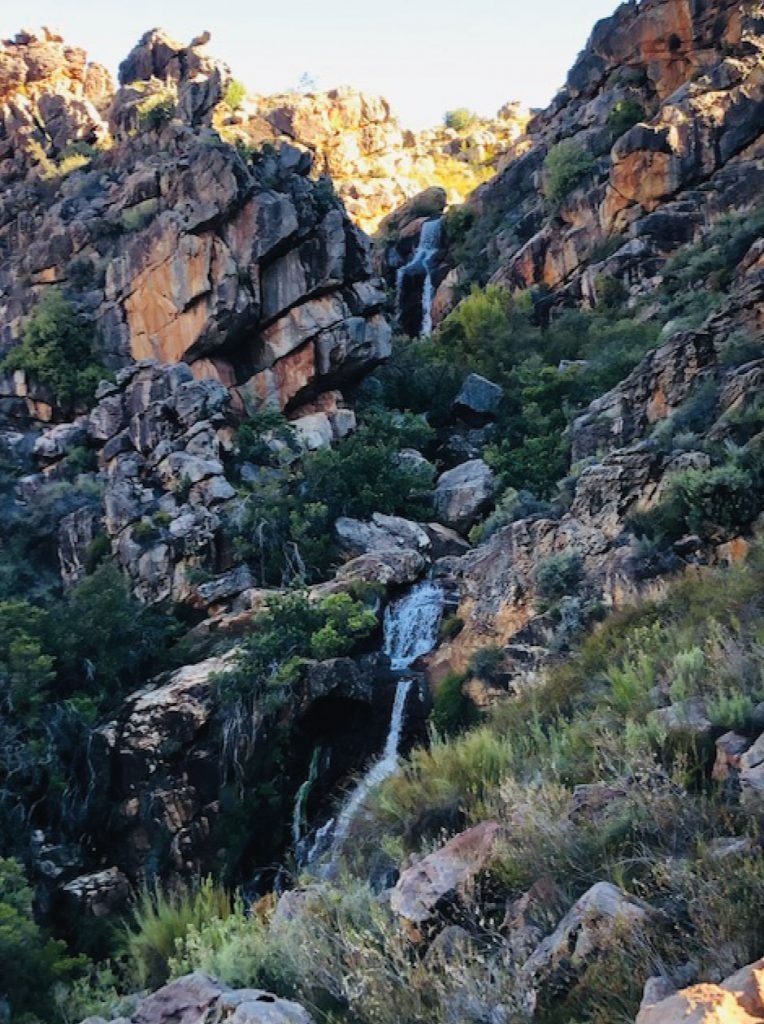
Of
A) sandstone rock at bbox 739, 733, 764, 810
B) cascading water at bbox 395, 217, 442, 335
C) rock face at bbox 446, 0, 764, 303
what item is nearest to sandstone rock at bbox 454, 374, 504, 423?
rock face at bbox 446, 0, 764, 303

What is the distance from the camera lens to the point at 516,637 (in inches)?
576

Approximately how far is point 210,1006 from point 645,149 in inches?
1456

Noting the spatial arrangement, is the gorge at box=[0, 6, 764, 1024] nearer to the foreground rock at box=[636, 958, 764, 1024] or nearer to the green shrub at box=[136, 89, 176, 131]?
the foreground rock at box=[636, 958, 764, 1024]

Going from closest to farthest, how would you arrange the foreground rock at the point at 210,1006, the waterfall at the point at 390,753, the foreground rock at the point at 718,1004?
the foreground rock at the point at 718,1004 < the foreground rock at the point at 210,1006 < the waterfall at the point at 390,753

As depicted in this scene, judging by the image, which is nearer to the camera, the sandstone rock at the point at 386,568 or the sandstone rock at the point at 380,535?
the sandstone rock at the point at 386,568

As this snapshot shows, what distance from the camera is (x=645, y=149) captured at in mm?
35312

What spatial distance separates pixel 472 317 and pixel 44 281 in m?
17.8

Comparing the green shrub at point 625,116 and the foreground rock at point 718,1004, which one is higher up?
the green shrub at point 625,116

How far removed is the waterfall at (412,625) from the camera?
18391 millimetres

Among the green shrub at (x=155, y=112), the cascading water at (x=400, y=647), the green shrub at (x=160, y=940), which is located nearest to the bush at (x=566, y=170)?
the green shrub at (x=155, y=112)

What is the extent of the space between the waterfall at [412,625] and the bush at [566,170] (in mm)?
25784

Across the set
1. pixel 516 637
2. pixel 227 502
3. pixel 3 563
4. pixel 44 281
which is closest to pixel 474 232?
pixel 44 281

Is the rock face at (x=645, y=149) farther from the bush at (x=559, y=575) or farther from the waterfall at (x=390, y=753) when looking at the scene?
the waterfall at (x=390, y=753)

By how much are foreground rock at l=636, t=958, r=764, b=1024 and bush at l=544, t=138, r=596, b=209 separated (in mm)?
39672
